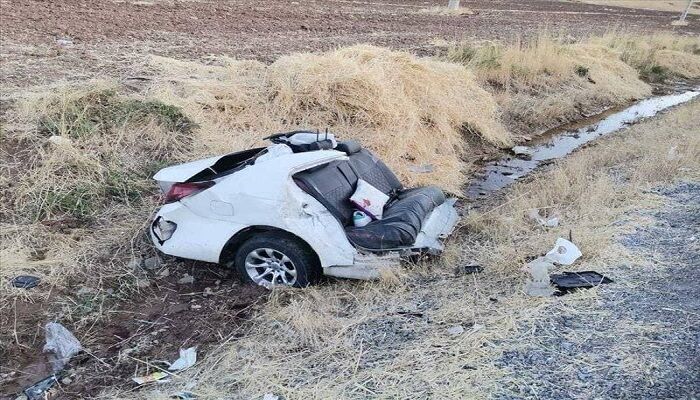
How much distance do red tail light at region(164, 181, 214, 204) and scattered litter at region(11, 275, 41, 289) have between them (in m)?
1.44

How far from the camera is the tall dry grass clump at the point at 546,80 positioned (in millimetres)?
13344

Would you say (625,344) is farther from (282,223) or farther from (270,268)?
(270,268)

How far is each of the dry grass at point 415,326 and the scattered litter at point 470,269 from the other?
0.32 feet

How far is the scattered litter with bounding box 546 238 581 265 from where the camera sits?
5199 millimetres

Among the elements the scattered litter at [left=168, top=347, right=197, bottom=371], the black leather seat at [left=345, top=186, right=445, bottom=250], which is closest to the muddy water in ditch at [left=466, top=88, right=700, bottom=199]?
the black leather seat at [left=345, top=186, right=445, bottom=250]

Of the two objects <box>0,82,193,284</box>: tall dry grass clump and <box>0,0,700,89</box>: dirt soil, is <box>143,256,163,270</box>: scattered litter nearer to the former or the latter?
<box>0,82,193,284</box>: tall dry grass clump

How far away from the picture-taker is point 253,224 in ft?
16.8

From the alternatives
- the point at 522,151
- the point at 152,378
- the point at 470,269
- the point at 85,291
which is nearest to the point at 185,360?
the point at 152,378

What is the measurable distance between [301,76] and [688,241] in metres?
6.41

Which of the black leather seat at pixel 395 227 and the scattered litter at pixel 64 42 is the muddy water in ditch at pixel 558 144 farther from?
the scattered litter at pixel 64 42

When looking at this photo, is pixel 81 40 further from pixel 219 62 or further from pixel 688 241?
pixel 688 241

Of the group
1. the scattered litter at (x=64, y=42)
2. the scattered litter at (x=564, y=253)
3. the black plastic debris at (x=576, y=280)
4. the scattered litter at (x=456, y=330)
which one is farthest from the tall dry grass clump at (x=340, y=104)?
the scattered litter at (x=456, y=330)

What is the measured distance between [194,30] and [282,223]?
1118cm

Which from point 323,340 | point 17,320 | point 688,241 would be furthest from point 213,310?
point 688,241
